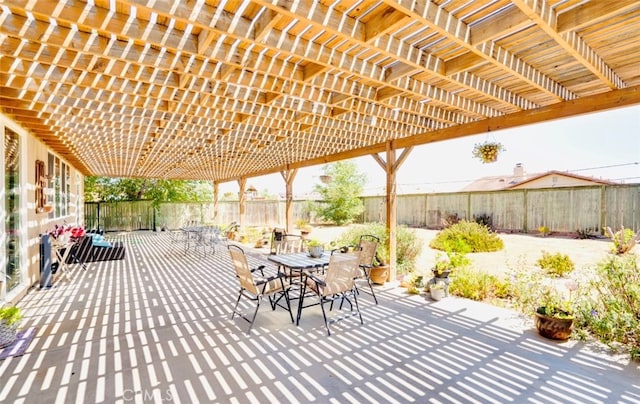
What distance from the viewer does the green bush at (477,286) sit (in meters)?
Result: 4.36

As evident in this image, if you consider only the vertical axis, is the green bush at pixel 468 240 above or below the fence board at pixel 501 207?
below

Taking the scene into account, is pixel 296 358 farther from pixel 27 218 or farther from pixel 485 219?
pixel 485 219

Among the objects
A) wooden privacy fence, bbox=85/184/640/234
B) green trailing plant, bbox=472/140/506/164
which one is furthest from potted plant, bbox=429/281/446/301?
wooden privacy fence, bbox=85/184/640/234

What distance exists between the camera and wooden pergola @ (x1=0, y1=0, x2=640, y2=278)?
70.1 inches

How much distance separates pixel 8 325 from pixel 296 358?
8.84ft

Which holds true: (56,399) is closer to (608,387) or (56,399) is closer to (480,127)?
(608,387)

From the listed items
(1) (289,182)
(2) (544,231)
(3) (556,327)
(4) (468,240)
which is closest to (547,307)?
(3) (556,327)

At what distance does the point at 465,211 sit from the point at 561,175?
623cm

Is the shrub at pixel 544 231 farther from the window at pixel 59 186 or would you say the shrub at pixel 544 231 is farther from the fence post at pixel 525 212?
the window at pixel 59 186

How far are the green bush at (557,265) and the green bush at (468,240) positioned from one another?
188 cm

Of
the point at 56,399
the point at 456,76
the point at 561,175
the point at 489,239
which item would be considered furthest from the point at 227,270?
the point at 561,175

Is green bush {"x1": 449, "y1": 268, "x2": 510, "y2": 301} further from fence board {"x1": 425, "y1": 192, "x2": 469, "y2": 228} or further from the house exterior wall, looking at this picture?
fence board {"x1": 425, "y1": 192, "x2": 469, "y2": 228}

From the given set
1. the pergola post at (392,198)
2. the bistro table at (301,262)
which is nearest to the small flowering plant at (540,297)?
the pergola post at (392,198)

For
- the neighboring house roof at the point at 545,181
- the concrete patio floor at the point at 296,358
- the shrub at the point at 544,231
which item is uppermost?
the neighboring house roof at the point at 545,181
